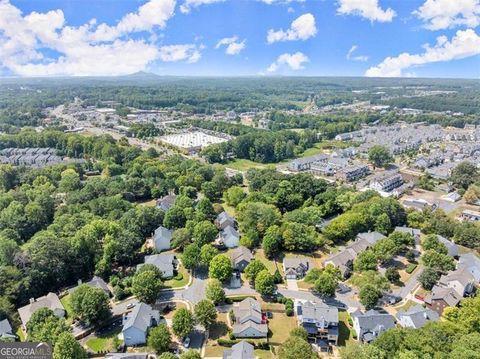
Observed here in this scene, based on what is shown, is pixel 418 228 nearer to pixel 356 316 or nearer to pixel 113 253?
pixel 356 316

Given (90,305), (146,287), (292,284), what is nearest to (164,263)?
(146,287)

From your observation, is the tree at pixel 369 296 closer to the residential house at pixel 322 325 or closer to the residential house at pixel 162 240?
the residential house at pixel 322 325

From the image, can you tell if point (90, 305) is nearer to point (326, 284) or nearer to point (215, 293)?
point (215, 293)

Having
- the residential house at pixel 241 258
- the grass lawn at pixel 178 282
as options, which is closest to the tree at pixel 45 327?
the grass lawn at pixel 178 282

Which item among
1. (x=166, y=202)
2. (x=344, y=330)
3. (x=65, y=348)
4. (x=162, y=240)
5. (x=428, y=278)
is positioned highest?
(x=166, y=202)

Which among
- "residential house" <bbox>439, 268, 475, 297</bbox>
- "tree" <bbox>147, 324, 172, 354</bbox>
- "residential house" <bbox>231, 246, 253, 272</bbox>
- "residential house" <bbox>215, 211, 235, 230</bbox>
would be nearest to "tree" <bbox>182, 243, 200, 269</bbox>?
"residential house" <bbox>231, 246, 253, 272</bbox>
